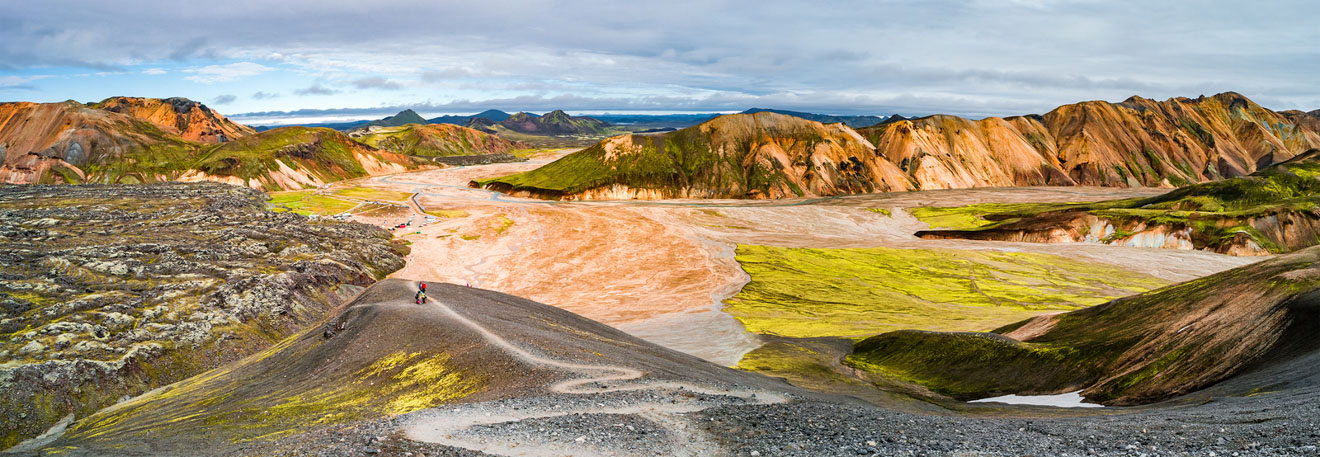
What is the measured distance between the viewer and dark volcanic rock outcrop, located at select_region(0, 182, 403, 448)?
3981 cm

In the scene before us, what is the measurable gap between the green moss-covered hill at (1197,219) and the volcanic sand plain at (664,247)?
249 inches

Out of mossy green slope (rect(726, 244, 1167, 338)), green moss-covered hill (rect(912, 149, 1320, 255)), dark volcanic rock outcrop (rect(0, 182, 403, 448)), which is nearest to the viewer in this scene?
dark volcanic rock outcrop (rect(0, 182, 403, 448))

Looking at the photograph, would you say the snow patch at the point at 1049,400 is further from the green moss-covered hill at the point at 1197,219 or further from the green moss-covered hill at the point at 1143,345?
the green moss-covered hill at the point at 1197,219

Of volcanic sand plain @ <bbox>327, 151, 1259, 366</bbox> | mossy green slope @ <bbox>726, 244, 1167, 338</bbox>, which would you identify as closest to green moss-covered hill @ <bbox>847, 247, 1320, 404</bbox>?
mossy green slope @ <bbox>726, 244, 1167, 338</bbox>

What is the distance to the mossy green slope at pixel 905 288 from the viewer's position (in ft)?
227

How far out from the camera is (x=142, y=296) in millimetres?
53875

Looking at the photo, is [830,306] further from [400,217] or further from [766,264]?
[400,217]

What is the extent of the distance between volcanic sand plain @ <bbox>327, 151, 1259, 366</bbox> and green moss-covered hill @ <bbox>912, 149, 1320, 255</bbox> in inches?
249

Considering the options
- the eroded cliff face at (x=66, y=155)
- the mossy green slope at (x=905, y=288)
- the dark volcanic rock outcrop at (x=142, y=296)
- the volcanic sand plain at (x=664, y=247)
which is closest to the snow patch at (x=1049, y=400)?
the volcanic sand plain at (x=664, y=247)

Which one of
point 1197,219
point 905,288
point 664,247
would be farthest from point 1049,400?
point 1197,219

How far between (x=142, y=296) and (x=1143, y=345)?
74.8 meters

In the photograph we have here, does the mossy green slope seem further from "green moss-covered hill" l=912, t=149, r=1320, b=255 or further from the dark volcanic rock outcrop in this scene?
the dark volcanic rock outcrop

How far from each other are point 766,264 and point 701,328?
3808 cm

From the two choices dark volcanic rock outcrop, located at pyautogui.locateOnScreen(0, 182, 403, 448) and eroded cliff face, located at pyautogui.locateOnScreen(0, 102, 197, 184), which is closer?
dark volcanic rock outcrop, located at pyautogui.locateOnScreen(0, 182, 403, 448)
